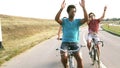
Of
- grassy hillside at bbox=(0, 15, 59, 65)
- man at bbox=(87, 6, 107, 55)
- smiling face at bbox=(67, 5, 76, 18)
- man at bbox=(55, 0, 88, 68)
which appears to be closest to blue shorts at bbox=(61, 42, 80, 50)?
man at bbox=(55, 0, 88, 68)

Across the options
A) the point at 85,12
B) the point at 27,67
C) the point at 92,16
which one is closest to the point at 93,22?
the point at 92,16

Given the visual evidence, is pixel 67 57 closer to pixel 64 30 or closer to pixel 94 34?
pixel 64 30

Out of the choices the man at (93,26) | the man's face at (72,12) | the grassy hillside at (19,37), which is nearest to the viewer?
the man's face at (72,12)

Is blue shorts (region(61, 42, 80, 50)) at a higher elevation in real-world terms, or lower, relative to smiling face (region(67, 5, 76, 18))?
lower

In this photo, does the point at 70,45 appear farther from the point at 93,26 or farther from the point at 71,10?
the point at 93,26

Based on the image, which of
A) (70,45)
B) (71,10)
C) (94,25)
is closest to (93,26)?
(94,25)

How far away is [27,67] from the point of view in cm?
1300

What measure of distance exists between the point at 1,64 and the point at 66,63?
6.22 metres

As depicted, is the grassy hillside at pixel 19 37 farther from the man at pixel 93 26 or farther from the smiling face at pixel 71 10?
the smiling face at pixel 71 10

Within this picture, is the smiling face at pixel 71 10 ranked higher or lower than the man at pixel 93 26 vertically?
higher

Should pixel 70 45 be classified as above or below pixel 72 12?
below

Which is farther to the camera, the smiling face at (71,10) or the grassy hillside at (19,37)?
the grassy hillside at (19,37)

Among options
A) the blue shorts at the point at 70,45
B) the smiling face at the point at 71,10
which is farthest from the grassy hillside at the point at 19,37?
the smiling face at the point at 71,10

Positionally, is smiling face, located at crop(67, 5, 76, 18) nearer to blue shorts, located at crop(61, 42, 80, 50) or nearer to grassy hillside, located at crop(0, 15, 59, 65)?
blue shorts, located at crop(61, 42, 80, 50)
